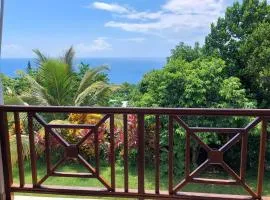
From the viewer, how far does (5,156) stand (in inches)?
98.0

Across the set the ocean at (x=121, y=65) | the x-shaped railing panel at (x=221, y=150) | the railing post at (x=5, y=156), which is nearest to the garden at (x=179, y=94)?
the ocean at (x=121, y=65)

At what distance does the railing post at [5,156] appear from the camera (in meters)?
2.44

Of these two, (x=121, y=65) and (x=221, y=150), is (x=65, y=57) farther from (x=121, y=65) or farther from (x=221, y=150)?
(x=121, y=65)

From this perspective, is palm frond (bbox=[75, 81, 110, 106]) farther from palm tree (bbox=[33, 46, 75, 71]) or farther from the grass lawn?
the grass lawn

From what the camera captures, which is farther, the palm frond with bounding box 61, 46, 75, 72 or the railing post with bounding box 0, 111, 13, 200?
the palm frond with bounding box 61, 46, 75, 72

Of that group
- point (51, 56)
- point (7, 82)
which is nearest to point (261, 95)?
point (51, 56)

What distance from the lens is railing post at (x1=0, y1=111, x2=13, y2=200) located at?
2.44m

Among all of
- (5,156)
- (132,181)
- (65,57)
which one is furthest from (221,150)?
(65,57)

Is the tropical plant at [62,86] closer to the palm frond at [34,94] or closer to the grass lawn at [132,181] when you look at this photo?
the palm frond at [34,94]

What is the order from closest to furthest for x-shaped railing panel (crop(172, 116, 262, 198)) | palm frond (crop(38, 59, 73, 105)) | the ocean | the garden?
x-shaped railing panel (crop(172, 116, 262, 198)) < the garden < palm frond (crop(38, 59, 73, 105)) < the ocean

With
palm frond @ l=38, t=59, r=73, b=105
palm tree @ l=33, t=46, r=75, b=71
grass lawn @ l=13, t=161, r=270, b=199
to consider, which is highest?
palm tree @ l=33, t=46, r=75, b=71

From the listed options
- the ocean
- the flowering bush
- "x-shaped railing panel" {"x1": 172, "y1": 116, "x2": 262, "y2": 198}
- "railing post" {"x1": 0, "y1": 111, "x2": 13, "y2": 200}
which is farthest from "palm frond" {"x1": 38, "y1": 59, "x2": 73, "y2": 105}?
"x-shaped railing panel" {"x1": 172, "y1": 116, "x2": 262, "y2": 198}

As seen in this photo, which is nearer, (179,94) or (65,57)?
(179,94)

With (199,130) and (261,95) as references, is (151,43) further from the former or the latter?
(199,130)
